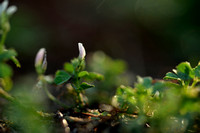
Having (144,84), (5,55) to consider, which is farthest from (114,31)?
(5,55)

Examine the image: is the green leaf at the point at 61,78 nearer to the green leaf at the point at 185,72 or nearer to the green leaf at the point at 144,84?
the green leaf at the point at 144,84

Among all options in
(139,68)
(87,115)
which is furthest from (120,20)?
(87,115)

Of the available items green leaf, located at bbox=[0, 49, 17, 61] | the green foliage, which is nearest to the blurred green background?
the green foliage

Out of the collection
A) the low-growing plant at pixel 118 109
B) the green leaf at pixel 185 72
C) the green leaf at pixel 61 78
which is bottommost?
the low-growing plant at pixel 118 109

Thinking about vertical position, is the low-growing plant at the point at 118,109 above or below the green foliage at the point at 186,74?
below

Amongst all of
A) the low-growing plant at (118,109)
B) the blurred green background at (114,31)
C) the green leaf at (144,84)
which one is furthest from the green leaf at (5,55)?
the blurred green background at (114,31)

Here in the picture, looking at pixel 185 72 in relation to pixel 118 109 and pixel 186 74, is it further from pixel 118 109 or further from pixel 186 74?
pixel 118 109

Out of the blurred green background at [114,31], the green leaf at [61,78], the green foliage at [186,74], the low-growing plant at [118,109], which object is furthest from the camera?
the blurred green background at [114,31]

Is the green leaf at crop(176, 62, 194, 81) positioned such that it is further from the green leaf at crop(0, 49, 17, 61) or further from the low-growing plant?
the green leaf at crop(0, 49, 17, 61)
